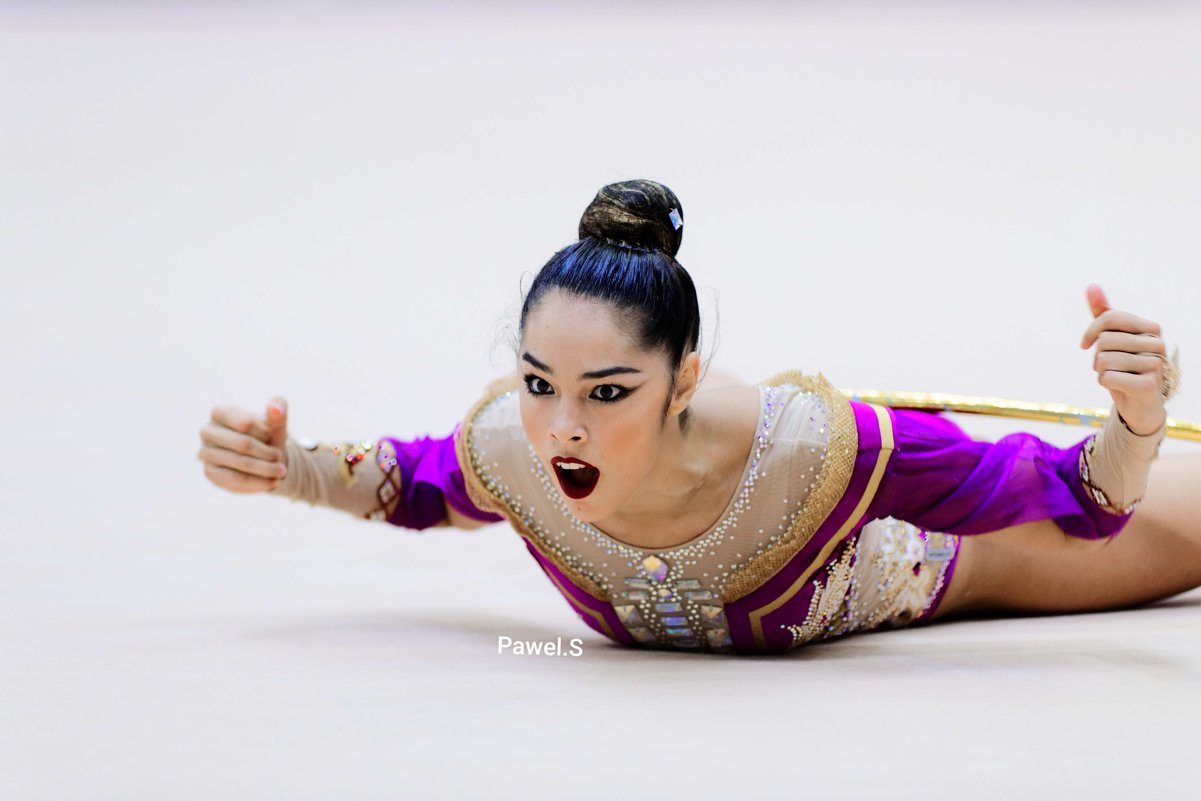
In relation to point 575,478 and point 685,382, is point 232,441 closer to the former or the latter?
point 575,478

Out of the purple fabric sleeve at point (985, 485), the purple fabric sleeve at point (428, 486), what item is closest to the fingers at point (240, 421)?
the purple fabric sleeve at point (428, 486)

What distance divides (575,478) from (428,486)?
0.53 metres

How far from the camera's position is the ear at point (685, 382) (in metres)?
2.28

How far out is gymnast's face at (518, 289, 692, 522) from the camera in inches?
85.5

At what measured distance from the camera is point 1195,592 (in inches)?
120

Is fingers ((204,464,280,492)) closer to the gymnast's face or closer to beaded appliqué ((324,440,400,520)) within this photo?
beaded appliqué ((324,440,400,520))

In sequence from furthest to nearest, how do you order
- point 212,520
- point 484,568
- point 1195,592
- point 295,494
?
point 212,520 < point 484,568 < point 1195,592 < point 295,494

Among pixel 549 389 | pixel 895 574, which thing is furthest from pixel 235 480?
pixel 895 574

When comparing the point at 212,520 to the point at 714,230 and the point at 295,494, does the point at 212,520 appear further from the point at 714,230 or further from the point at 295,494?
the point at 714,230

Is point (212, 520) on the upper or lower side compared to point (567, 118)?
lower

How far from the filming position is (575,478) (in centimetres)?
225

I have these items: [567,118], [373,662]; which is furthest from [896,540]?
[567,118]

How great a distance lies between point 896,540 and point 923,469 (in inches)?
16.2

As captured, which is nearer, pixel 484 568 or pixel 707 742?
pixel 707 742
